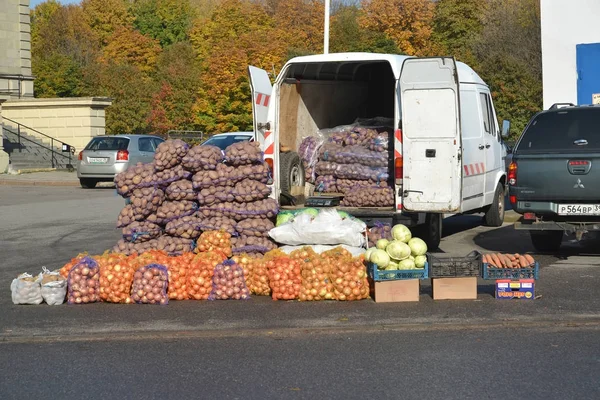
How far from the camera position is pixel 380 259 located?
9.77m

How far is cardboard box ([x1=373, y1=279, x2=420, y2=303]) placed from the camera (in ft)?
32.3

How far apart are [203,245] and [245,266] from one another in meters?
1.02

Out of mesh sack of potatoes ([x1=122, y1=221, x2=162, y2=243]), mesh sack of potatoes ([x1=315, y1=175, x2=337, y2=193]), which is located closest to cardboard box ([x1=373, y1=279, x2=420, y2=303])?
mesh sack of potatoes ([x1=122, y1=221, x2=162, y2=243])

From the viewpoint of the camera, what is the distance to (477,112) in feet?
47.0

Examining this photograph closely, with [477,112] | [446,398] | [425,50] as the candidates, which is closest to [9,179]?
[477,112]

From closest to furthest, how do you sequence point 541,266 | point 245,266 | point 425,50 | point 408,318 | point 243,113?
point 408,318, point 245,266, point 541,266, point 243,113, point 425,50

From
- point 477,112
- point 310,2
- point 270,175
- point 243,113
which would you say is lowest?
point 270,175

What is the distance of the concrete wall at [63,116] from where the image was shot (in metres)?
42.7

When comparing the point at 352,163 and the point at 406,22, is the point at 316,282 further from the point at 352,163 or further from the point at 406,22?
the point at 406,22

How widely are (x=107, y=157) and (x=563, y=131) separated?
18.7m

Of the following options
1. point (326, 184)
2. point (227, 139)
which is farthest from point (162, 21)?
point (326, 184)

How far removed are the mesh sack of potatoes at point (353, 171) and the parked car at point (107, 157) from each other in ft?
51.3

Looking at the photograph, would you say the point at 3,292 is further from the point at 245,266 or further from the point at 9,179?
the point at 9,179

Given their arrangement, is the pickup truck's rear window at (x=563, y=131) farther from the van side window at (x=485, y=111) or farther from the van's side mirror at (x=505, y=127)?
the van's side mirror at (x=505, y=127)
